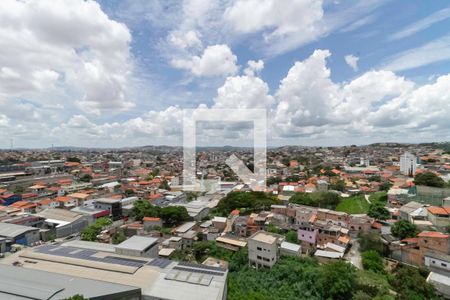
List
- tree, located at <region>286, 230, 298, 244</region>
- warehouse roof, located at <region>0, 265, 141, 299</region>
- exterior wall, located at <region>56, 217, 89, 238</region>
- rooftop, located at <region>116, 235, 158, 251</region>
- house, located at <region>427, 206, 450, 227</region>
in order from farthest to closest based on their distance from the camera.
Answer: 1. exterior wall, located at <region>56, 217, 89, 238</region>
2. house, located at <region>427, 206, 450, 227</region>
3. tree, located at <region>286, 230, 298, 244</region>
4. rooftop, located at <region>116, 235, 158, 251</region>
5. warehouse roof, located at <region>0, 265, 141, 299</region>

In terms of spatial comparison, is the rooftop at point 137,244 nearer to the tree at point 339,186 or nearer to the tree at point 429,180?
the tree at point 339,186

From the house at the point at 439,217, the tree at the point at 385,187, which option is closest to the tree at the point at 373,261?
the house at the point at 439,217

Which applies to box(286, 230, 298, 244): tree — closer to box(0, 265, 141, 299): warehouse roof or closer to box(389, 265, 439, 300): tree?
box(389, 265, 439, 300): tree

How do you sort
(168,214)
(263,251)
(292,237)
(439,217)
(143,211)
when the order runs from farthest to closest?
(143,211)
(168,214)
(439,217)
(292,237)
(263,251)

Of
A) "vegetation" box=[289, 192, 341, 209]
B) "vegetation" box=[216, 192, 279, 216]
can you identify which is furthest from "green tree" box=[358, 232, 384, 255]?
"vegetation" box=[216, 192, 279, 216]

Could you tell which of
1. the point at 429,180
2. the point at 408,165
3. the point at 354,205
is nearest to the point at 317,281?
the point at 354,205

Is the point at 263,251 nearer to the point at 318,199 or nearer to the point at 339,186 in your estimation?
the point at 318,199
